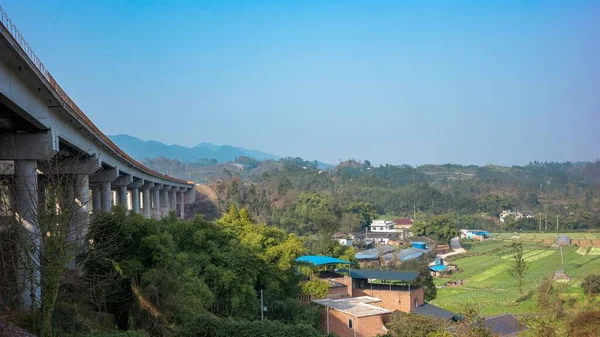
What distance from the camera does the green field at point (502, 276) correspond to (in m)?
33.5

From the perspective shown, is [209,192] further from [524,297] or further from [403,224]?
[524,297]

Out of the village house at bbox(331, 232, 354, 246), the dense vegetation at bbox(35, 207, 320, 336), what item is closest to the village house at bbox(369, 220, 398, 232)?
the village house at bbox(331, 232, 354, 246)

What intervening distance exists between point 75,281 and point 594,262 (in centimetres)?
4989

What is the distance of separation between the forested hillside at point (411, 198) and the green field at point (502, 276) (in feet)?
44.1

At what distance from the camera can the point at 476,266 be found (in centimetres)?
5441

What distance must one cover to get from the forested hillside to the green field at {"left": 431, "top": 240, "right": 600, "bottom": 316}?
13.4m

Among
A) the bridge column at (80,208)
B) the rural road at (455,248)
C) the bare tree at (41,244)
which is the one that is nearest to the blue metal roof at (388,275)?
the bridge column at (80,208)

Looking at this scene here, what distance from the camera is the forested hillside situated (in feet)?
221

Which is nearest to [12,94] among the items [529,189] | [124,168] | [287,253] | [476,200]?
[287,253]

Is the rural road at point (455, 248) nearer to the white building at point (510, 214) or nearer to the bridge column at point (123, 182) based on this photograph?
the white building at point (510, 214)

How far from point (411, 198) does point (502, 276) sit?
196 feet

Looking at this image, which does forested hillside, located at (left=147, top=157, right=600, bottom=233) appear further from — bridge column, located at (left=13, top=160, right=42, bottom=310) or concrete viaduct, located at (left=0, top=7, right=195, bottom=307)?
bridge column, located at (left=13, top=160, right=42, bottom=310)

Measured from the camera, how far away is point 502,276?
47.7m

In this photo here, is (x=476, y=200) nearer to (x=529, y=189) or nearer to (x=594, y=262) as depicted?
(x=529, y=189)
